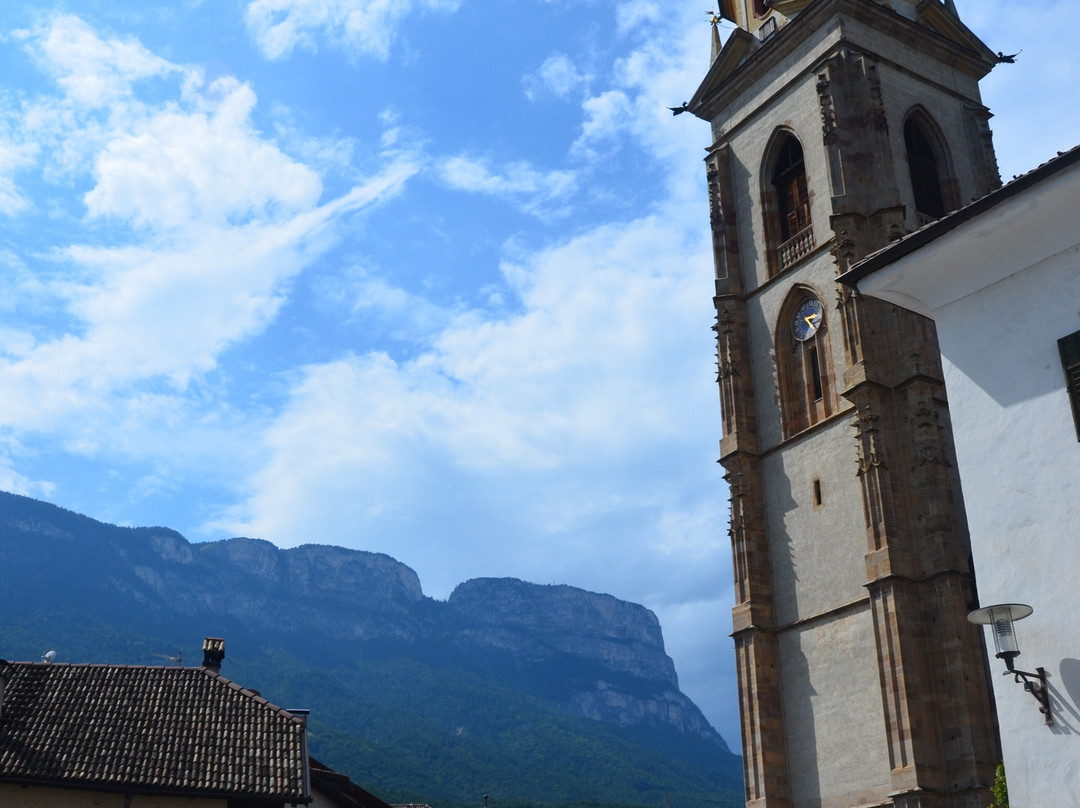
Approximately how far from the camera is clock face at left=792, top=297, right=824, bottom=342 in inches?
1423

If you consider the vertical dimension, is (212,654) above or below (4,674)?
above

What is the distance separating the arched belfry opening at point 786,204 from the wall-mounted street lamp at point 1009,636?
2723cm

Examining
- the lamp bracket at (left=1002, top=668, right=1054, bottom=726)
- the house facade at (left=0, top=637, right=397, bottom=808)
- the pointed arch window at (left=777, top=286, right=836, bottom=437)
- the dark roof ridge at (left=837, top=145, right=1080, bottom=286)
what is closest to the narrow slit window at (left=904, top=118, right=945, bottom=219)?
the pointed arch window at (left=777, top=286, right=836, bottom=437)

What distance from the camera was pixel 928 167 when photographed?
38781 millimetres

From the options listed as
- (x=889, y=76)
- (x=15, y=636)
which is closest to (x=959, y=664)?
(x=889, y=76)

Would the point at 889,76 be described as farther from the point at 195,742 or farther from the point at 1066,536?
the point at 1066,536

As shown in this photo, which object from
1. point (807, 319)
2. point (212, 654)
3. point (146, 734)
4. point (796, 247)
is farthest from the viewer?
point (796, 247)

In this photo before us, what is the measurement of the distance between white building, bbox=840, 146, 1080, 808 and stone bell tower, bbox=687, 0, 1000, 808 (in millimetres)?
18984

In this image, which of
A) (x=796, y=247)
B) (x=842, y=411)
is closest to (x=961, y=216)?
(x=842, y=411)

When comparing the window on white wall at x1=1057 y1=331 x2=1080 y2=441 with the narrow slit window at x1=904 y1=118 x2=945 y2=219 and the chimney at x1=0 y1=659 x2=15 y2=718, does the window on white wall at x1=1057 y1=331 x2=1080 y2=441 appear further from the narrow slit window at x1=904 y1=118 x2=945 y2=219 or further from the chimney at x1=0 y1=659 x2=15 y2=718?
the narrow slit window at x1=904 y1=118 x2=945 y2=219

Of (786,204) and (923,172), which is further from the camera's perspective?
(786,204)

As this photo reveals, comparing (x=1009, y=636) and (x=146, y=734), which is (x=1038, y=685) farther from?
(x=146, y=734)

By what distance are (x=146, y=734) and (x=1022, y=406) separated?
66.9 feet

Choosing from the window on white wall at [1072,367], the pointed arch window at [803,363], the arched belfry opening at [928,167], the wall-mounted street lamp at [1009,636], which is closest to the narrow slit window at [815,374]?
the pointed arch window at [803,363]
